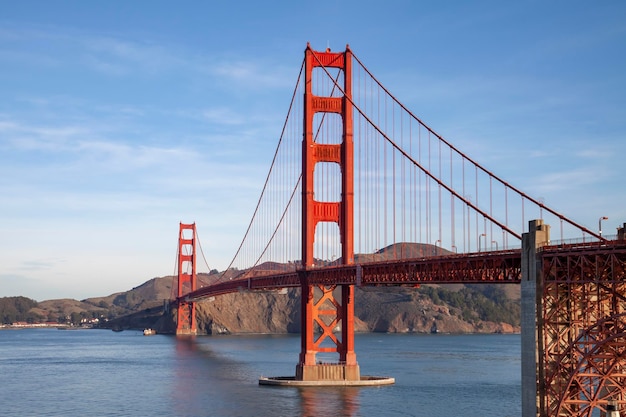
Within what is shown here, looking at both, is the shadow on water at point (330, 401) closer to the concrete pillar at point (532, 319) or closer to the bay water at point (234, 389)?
the bay water at point (234, 389)

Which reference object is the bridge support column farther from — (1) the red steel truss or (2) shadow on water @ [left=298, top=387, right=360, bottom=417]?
(1) the red steel truss

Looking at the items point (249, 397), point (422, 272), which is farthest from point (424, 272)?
point (249, 397)

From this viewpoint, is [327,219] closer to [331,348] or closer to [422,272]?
[331,348]

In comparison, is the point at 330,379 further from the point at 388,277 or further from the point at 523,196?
the point at 523,196

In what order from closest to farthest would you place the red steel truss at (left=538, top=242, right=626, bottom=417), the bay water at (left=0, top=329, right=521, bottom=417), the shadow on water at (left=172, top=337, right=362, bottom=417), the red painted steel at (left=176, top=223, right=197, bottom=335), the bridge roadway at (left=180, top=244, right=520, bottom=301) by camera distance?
1. the red steel truss at (left=538, top=242, right=626, bottom=417)
2. the bridge roadway at (left=180, top=244, right=520, bottom=301)
3. the shadow on water at (left=172, top=337, right=362, bottom=417)
4. the bay water at (left=0, top=329, right=521, bottom=417)
5. the red painted steel at (left=176, top=223, right=197, bottom=335)

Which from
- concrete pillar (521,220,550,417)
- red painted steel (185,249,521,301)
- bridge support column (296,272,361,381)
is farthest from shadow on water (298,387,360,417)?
concrete pillar (521,220,550,417)
